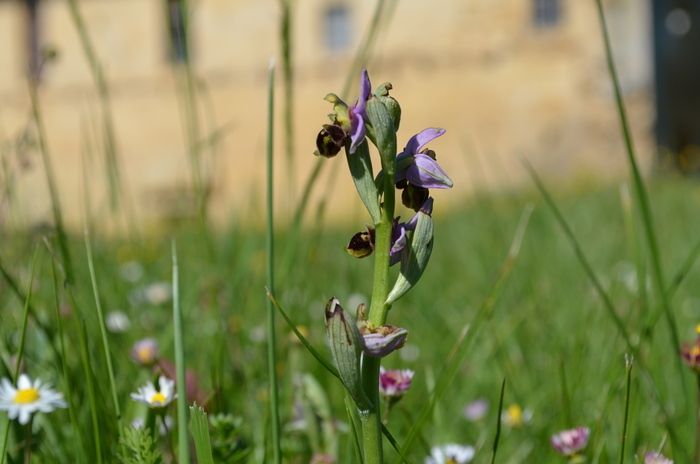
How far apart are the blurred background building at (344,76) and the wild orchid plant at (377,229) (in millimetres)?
8563

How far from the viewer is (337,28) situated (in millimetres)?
10898

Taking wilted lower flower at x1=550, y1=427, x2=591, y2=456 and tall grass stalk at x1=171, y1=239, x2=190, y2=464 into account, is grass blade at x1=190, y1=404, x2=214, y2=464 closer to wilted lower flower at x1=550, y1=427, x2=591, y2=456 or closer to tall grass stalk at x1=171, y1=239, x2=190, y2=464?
tall grass stalk at x1=171, y1=239, x2=190, y2=464

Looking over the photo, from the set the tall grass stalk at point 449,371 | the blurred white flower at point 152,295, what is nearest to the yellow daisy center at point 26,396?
the tall grass stalk at point 449,371

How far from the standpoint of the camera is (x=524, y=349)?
110cm

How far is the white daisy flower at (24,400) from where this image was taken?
1.85 ft

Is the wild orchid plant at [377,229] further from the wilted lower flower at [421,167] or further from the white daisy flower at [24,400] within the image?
the white daisy flower at [24,400]

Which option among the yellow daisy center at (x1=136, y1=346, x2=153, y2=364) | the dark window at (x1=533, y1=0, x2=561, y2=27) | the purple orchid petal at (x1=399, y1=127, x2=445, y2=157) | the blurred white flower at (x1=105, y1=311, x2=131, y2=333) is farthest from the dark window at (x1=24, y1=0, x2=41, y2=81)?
the purple orchid petal at (x1=399, y1=127, x2=445, y2=157)

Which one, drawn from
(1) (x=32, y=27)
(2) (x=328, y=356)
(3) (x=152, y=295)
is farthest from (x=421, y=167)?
(1) (x=32, y=27)

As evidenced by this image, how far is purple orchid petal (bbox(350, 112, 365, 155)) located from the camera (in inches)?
16.1

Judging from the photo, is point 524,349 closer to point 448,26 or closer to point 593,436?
point 593,436

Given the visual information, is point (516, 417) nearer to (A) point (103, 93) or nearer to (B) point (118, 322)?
(B) point (118, 322)

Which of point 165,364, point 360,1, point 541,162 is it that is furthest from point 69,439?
point 360,1

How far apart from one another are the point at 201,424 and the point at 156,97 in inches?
441

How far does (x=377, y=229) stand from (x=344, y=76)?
10.2m
